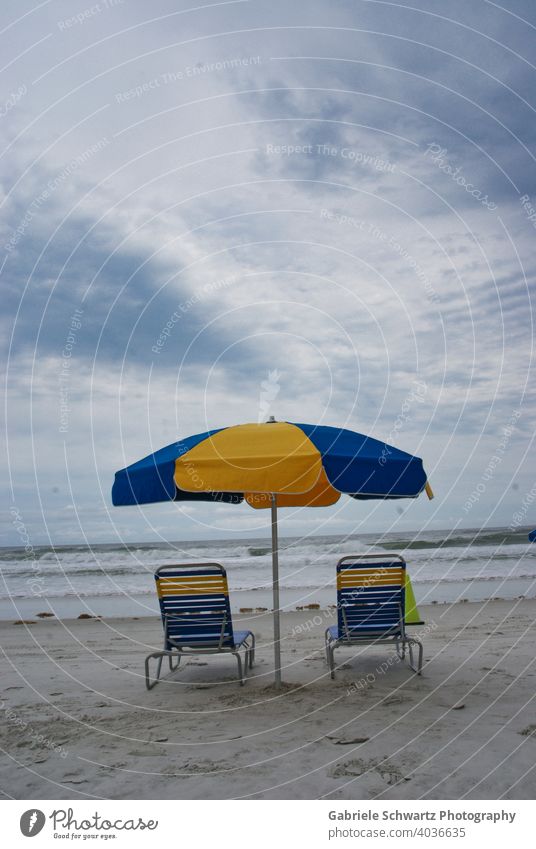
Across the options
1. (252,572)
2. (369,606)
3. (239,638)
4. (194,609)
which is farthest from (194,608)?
(252,572)

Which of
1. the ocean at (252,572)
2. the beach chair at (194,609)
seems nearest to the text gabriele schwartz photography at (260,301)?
the beach chair at (194,609)

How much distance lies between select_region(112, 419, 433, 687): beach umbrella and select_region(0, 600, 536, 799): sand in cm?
96

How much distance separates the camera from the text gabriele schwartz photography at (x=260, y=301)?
4844 millimetres

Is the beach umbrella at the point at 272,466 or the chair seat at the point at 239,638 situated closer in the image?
the beach umbrella at the point at 272,466

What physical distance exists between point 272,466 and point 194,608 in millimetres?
2155

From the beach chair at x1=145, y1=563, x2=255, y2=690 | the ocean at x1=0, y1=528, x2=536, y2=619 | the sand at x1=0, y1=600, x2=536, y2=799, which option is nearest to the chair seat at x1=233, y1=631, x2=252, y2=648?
the beach chair at x1=145, y1=563, x2=255, y2=690

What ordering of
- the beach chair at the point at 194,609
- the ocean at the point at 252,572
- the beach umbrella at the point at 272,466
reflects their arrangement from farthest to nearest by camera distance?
the ocean at the point at 252,572 → the beach chair at the point at 194,609 → the beach umbrella at the point at 272,466

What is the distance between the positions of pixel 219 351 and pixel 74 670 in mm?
3871

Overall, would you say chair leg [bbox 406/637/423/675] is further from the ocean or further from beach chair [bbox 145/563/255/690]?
the ocean

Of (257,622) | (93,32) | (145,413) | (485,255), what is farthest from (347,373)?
(257,622)

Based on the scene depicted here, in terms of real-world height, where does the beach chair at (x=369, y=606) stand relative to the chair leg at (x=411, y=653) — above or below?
above

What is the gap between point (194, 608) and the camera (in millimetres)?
5887

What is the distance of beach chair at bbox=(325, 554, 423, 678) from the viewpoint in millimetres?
5910

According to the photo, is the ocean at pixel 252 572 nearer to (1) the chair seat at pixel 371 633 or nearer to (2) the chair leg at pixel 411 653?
(2) the chair leg at pixel 411 653
